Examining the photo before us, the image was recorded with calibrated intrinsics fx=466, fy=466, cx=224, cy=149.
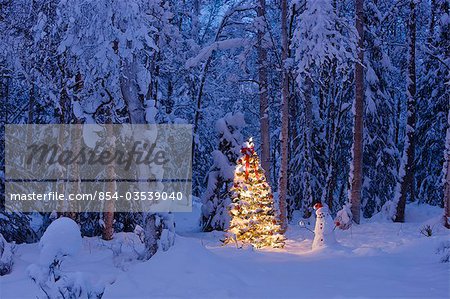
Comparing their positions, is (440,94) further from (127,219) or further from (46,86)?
(46,86)

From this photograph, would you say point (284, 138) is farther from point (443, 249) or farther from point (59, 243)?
point (59, 243)

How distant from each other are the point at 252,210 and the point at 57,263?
22.5 ft

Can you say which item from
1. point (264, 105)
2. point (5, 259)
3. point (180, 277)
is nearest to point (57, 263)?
point (180, 277)

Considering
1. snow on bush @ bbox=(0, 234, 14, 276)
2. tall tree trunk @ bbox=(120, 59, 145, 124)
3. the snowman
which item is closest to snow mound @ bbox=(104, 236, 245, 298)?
tall tree trunk @ bbox=(120, 59, 145, 124)

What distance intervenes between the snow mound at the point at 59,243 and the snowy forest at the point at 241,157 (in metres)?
0.01

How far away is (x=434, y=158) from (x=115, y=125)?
46.7 feet

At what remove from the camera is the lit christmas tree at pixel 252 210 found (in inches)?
446

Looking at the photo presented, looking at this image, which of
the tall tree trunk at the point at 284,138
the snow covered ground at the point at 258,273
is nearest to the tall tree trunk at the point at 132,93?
the snow covered ground at the point at 258,273

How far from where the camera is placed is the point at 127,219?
15.4 meters

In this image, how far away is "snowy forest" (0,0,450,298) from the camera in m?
7.03

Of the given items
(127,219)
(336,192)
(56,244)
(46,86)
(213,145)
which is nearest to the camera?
(56,244)

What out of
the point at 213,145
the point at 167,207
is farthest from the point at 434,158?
the point at 167,207

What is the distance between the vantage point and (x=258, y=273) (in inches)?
306

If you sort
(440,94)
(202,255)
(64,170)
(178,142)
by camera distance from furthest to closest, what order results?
(440,94)
(178,142)
(64,170)
(202,255)
